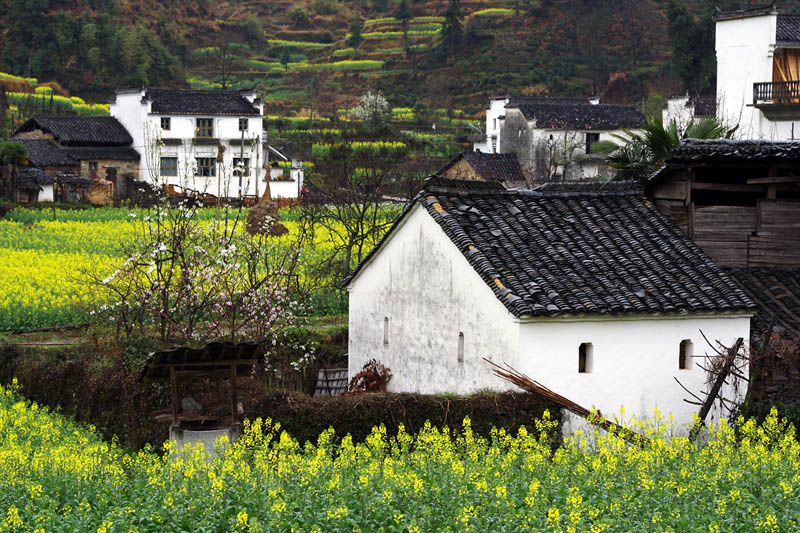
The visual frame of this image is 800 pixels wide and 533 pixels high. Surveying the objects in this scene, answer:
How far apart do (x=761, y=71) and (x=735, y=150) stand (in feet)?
55.0

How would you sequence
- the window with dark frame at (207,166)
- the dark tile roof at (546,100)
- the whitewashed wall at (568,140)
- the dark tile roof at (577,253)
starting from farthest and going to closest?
the dark tile roof at (546,100)
the whitewashed wall at (568,140)
the window with dark frame at (207,166)
the dark tile roof at (577,253)

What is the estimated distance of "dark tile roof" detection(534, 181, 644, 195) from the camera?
62.7 feet

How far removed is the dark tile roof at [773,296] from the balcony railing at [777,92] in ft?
50.5

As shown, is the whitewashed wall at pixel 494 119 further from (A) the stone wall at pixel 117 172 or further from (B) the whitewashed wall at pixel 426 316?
(B) the whitewashed wall at pixel 426 316

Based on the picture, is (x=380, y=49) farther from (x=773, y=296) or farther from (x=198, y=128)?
(x=773, y=296)

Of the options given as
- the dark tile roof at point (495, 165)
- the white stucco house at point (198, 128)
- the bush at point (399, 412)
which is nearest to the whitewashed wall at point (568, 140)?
the dark tile roof at point (495, 165)

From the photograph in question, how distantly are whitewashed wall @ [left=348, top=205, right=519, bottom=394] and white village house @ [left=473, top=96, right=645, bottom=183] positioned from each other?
4170 cm

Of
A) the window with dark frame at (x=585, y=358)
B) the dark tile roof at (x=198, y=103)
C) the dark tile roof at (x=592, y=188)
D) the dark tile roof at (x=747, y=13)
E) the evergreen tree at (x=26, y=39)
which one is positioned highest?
the evergreen tree at (x=26, y=39)

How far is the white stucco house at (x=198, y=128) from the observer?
5947cm

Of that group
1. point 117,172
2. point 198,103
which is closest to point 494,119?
point 198,103

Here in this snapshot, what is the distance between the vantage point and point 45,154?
2261 inches

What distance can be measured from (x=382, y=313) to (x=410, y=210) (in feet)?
7.28

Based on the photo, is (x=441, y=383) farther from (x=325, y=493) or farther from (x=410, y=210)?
(x=325, y=493)

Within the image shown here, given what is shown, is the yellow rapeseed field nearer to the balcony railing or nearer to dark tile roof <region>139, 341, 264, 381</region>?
dark tile roof <region>139, 341, 264, 381</region>
